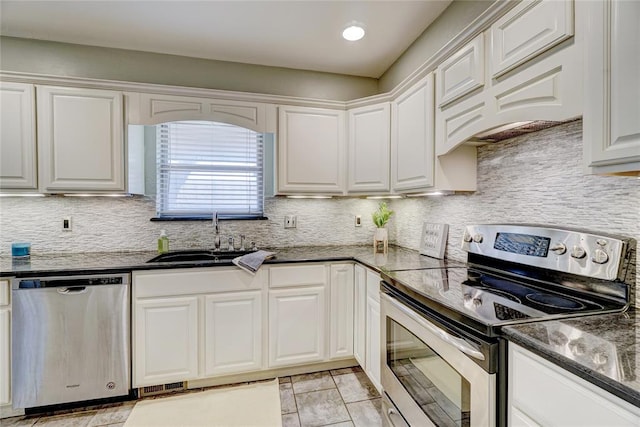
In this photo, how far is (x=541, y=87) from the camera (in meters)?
1.19

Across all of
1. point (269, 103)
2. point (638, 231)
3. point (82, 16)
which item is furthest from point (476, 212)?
point (82, 16)

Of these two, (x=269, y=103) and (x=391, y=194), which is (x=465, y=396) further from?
(x=269, y=103)

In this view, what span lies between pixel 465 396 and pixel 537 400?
0.28 m

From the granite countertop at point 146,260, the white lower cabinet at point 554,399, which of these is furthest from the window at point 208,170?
the white lower cabinet at point 554,399

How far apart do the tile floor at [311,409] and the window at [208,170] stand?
1.43 m

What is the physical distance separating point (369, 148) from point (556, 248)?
155 centimetres

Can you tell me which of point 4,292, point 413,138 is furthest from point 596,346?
point 4,292

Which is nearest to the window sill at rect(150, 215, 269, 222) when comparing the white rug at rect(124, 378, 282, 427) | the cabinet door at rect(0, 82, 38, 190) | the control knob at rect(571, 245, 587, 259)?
the cabinet door at rect(0, 82, 38, 190)

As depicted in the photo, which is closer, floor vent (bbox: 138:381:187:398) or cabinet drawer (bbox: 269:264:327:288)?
floor vent (bbox: 138:381:187:398)

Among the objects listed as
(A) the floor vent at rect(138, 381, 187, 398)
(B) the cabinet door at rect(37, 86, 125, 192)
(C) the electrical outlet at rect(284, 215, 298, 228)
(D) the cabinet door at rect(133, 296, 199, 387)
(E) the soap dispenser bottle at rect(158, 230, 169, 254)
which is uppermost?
(B) the cabinet door at rect(37, 86, 125, 192)

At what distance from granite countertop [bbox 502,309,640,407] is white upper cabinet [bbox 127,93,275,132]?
2.21 meters

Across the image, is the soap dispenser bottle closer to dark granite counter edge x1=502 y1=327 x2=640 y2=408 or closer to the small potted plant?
the small potted plant

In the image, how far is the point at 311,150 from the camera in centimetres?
261

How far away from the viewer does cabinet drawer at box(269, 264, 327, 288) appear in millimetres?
2254
